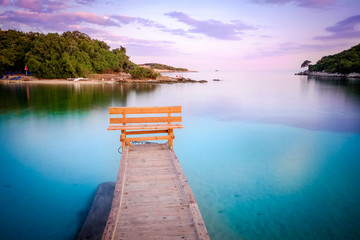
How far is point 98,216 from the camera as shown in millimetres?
6199

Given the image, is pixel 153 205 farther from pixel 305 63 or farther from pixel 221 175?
pixel 305 63

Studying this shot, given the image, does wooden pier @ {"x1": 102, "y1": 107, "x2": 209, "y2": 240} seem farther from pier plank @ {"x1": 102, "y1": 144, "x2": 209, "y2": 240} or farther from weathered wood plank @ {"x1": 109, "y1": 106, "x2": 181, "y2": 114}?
weathered wood plank @ {"x1": 109, "y1": 106, "x2": 181, "y2": 114}

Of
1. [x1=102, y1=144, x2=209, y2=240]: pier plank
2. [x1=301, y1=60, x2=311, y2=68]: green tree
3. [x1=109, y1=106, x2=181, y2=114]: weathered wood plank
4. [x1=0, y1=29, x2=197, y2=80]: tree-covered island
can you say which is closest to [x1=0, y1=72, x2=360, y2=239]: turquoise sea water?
[x1=102, y1=144, x2=209, y2=240]: pier plank

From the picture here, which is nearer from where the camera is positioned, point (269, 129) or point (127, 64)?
point (269, 129)

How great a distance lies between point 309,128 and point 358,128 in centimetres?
387

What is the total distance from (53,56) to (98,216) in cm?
6319

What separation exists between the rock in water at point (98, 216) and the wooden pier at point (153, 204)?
1298 mm

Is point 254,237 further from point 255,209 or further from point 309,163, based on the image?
point 309,163

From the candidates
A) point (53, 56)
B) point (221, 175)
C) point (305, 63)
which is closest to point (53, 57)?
point (53, 56)

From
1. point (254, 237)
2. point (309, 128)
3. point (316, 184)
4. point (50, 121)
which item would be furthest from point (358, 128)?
point (50, 121)

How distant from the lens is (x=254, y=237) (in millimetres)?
5863

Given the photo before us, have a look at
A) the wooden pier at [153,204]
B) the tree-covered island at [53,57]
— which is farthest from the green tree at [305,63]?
the wooden pier at [153,204]

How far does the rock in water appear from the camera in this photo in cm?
551

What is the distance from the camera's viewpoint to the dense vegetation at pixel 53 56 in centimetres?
5678
